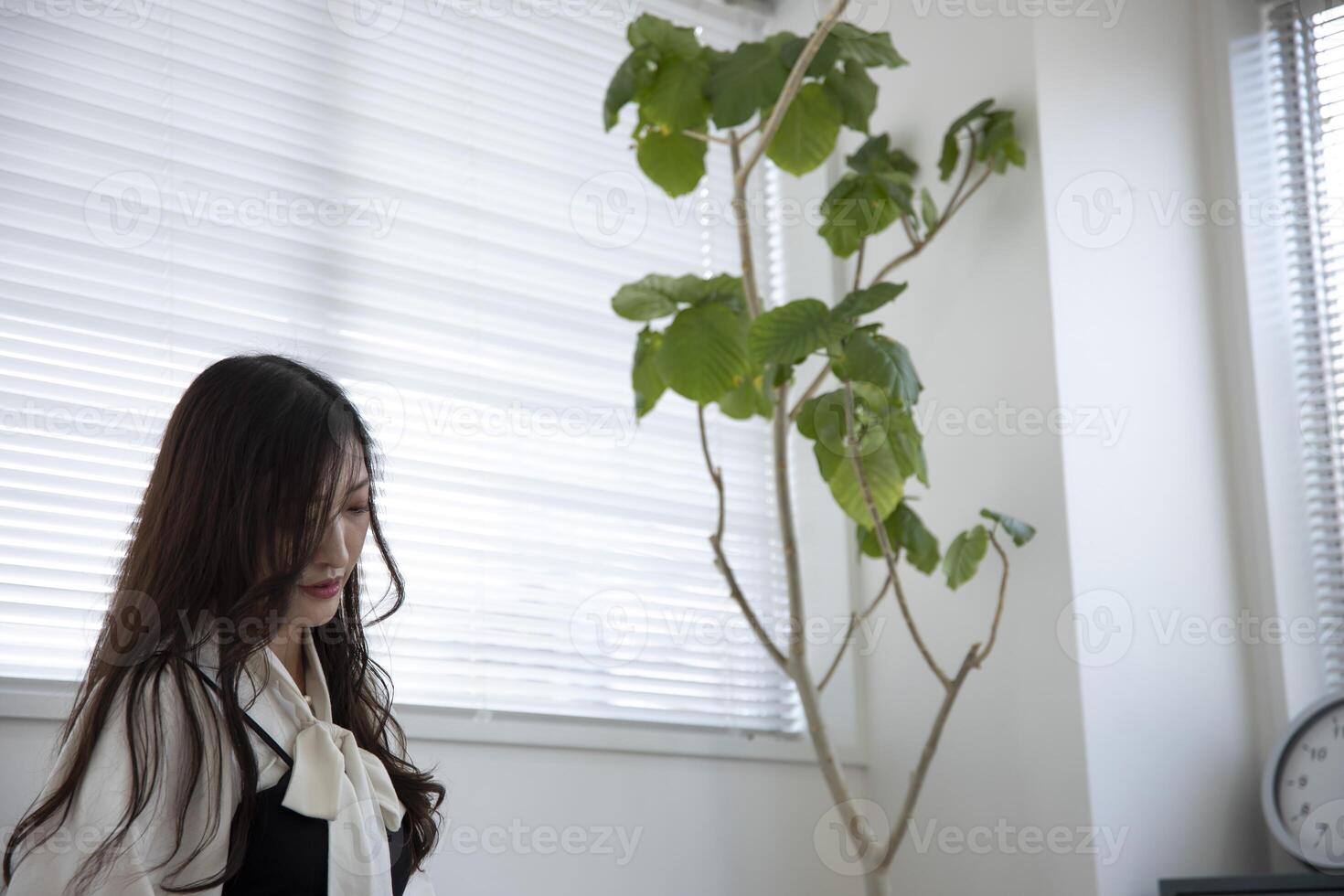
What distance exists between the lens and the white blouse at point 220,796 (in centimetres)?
152

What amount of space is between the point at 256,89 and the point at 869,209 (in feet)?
4.09

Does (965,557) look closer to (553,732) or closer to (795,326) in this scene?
(795,326)

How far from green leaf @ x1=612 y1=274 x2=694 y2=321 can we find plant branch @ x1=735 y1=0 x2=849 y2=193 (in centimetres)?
25

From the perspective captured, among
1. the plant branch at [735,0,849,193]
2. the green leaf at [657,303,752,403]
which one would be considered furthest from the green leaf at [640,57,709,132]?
the green leaf at [657,303,752,403]

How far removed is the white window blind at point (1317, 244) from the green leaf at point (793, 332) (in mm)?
1322

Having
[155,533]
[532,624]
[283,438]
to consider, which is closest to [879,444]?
[532,624]

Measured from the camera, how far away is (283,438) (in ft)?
5.77

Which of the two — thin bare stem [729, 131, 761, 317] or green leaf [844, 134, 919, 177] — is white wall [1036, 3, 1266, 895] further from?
thin bare stem [729, 131, 761, 317]

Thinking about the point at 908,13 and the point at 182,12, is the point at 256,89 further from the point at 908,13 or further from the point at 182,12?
the point at 908,13

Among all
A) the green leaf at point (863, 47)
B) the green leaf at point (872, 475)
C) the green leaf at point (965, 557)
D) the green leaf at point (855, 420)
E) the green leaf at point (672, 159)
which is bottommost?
the green leaf at point (965, 557)

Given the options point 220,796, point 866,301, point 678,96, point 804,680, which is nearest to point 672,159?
point 678,96

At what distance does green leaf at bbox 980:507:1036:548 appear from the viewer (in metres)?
2.64

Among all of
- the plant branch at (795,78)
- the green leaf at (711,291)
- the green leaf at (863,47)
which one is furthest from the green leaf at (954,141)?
the green leaf at (711,291)

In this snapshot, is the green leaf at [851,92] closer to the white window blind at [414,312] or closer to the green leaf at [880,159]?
the green leaf at [880,159]
